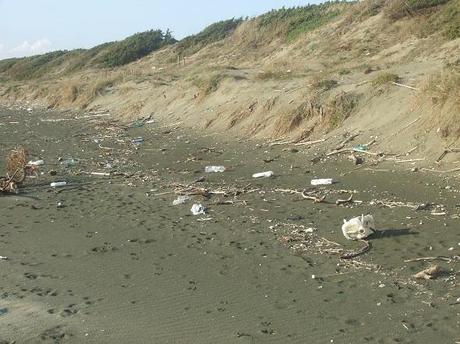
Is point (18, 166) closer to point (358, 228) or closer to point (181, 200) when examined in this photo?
point (181, 200)

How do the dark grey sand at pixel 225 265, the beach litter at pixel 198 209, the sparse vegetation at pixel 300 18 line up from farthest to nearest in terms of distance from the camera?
the sparse vegetation at pixel 300 18
the beach litter at pixel 198 209
the dark grey sand at pixel 225 265

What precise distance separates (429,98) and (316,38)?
13805mm

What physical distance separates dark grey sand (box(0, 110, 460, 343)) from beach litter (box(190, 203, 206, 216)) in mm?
123

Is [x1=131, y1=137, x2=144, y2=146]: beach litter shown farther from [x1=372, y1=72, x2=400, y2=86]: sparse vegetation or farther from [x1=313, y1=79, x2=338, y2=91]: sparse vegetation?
[x1=372, y1=72, x2=400, y2=86]: sparse vegetation

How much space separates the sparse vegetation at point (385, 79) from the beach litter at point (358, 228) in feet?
22.4

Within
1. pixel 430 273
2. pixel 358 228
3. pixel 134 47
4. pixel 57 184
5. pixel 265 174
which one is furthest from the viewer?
pixel 134 47

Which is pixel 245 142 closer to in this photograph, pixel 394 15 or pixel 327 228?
pixel 327 228

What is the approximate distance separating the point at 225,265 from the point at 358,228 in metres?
1.57

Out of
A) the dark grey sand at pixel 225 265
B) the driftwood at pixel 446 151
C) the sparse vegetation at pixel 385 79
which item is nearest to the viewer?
the dark grey sand at pixel 225 265

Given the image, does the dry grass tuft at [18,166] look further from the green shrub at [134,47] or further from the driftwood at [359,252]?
the green shrub at [134,47]

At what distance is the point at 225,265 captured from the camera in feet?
20.5

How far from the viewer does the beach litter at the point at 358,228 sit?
21.6ft

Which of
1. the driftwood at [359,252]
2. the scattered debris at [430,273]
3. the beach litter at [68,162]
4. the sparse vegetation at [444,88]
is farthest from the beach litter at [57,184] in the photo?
the scattered debris at [430,273]

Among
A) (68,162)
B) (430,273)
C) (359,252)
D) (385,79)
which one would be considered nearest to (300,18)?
(385,79)
